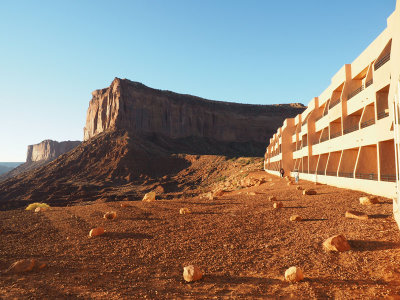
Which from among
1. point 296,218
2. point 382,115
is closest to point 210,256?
point 296,218

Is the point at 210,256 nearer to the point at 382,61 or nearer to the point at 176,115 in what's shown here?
the point at 382,61

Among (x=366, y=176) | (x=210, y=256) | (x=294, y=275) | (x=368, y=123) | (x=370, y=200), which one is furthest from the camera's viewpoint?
(x=368, y=123)

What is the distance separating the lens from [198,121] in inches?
3821

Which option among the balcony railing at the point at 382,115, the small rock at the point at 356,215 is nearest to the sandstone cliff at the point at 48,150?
the balcony railing at the point at 382,115

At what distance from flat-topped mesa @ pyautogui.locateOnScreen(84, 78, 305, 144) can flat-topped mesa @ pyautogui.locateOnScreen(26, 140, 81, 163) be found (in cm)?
5592

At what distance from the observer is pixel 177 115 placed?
92.6m

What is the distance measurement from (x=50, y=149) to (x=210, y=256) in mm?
157370

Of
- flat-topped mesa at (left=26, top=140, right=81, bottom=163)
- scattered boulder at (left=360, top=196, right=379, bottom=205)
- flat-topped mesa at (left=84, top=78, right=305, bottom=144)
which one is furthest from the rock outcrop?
scattered boulder at (left=360, top=196, right=379, bottom=205)

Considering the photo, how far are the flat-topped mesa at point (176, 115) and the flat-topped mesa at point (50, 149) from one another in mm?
55921

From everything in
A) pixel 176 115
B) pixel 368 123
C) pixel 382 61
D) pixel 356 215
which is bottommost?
pixel 356 215

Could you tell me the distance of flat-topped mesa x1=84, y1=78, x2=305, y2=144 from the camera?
8281 centimetres

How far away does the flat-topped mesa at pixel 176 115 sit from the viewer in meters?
82.8

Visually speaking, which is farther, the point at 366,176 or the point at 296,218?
the point at 366,176

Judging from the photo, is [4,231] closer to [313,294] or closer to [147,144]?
Answer: [313,294]
